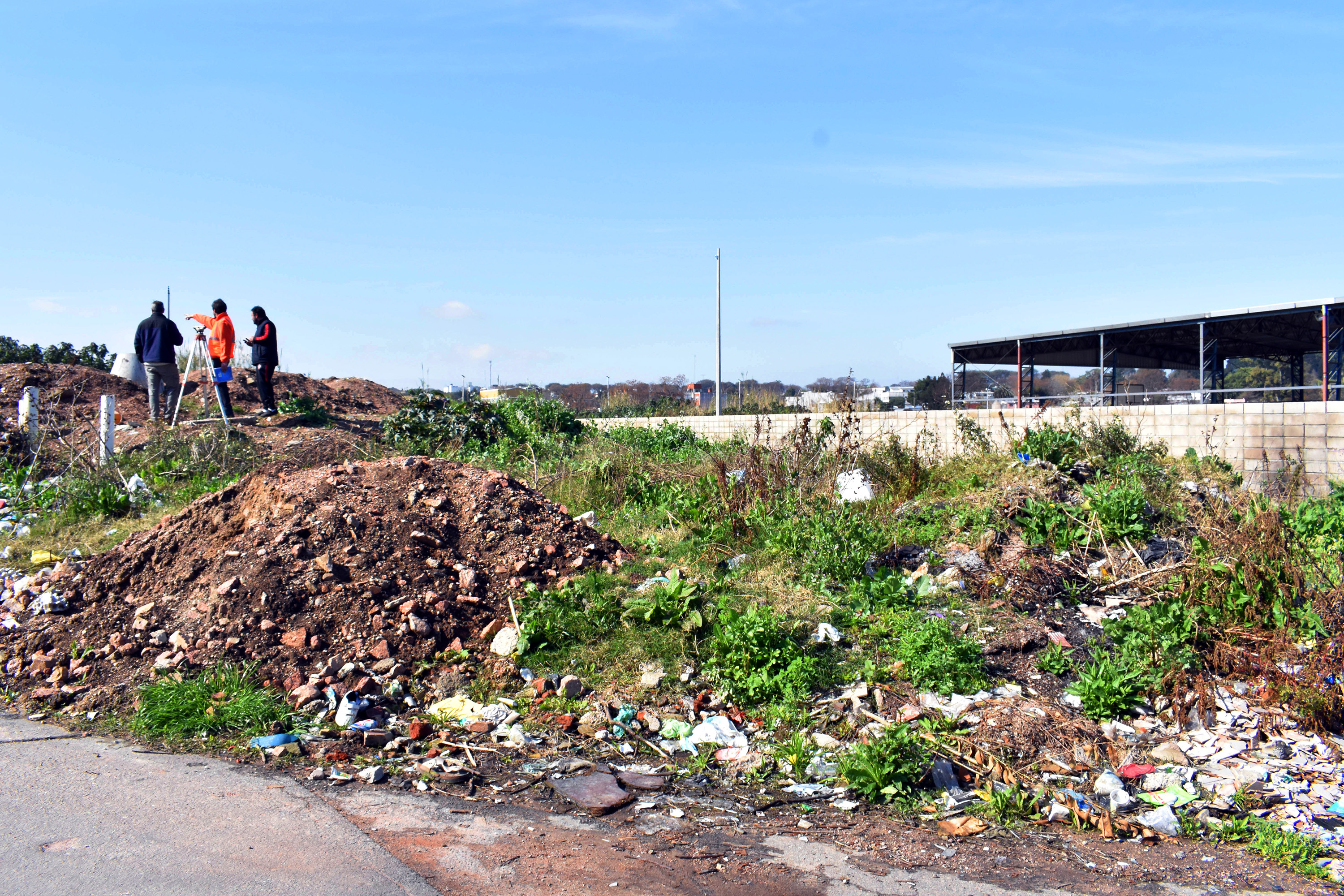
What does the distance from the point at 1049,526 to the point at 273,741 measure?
5.68 metres

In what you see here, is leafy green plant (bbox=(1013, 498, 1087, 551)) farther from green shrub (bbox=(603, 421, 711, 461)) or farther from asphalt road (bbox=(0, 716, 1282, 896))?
green shrub (bbox=(603, 421, 711, 461))

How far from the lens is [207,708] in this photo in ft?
15.6

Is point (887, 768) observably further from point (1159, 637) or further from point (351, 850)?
point (351, 850)

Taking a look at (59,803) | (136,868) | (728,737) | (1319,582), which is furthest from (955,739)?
(59,803)

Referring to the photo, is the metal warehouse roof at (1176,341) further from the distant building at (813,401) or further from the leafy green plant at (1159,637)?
the leafy green plant at (1159,637)

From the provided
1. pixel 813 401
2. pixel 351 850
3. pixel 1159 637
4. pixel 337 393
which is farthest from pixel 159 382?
pixel 1159 637

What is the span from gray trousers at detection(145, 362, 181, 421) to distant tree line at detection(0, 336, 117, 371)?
9.07m

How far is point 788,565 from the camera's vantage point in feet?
21.6

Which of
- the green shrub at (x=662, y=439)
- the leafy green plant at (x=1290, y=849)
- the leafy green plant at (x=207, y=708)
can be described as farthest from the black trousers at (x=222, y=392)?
the leafy green plant at (x=1290, y=849)

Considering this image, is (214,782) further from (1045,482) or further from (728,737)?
(1045,482)

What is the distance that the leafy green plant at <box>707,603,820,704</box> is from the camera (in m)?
4.82

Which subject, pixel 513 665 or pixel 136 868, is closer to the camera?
pixel 136 868

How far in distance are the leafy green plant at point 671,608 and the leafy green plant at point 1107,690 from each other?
222 cm

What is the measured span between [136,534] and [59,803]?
3.84m
